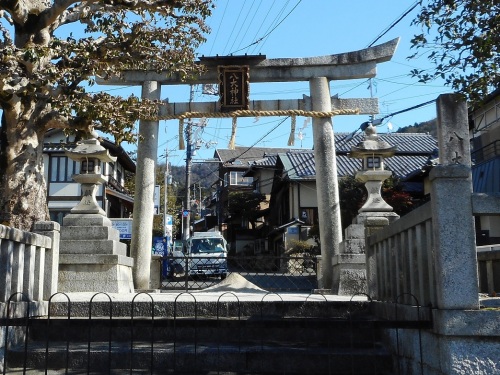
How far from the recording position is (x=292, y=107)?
13.4m

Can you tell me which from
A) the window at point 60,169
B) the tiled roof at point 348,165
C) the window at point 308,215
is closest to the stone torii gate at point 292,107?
the tiled roof at point 348,165

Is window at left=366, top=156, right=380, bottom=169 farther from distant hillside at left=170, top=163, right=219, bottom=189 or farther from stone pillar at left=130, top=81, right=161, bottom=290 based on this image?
distant hillside at left=170, top=163, right=219, bottom=189

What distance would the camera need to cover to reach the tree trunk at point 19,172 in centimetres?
874

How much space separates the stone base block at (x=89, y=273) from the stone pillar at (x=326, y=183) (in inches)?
191

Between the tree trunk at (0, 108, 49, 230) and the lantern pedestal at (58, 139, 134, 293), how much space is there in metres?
1.14

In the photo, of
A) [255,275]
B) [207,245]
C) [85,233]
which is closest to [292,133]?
[255,275]

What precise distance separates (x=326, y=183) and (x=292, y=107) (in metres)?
2.25

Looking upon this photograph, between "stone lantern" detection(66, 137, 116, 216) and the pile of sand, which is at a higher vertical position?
"stone lantern" detection(66, 137, 116, 216)

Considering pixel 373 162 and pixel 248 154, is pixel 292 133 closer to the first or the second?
pixel 373 162

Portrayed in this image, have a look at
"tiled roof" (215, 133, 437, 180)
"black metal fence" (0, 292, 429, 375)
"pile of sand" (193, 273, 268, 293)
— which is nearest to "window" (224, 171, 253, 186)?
"tiled roof" (215, 133, 437, 180)

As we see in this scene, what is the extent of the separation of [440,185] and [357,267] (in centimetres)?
671

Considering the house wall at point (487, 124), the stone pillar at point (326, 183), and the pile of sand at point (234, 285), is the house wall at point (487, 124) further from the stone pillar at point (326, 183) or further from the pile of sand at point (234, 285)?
the pile of sand at point (234, 285)

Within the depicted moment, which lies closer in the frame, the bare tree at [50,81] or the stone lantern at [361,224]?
the bare tree at [50,81]

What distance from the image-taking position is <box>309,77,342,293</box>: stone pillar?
12258mm
